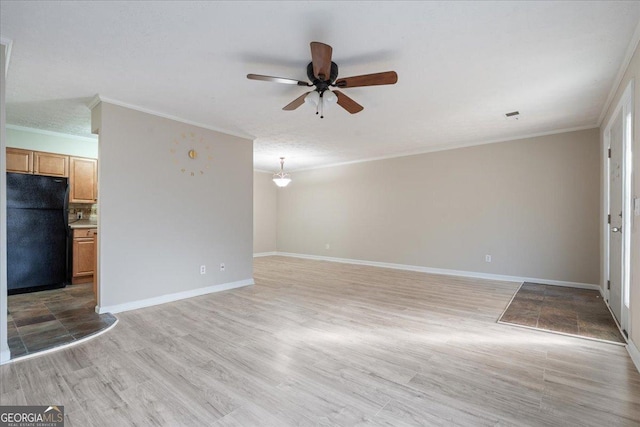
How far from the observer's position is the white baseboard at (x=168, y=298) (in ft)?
11.2

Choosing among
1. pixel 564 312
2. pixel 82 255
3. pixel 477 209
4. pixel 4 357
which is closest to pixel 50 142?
pixel 82 255

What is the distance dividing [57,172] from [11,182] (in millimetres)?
722

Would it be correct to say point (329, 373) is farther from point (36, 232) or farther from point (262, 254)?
point (262, 254)

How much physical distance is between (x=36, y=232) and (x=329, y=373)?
475cm

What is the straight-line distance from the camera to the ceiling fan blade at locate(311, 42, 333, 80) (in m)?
2.08

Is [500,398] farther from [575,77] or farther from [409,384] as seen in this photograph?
[575,77]

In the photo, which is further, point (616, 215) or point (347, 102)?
point (616, 215)

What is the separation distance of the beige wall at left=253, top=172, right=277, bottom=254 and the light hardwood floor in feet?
15.8

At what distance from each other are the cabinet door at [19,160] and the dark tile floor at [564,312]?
6.75 meters

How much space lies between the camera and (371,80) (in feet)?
7.98

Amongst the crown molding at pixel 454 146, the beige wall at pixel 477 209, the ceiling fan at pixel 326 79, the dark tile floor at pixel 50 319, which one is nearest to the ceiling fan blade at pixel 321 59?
the ceiling fan at pixel 326 79

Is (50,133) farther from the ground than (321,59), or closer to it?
farther from the ground

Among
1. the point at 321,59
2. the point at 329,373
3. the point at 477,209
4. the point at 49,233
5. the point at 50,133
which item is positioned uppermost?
the point at 50,133

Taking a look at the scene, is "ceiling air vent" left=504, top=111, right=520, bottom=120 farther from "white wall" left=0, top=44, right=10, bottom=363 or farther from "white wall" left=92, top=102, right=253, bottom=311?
"white wall" left=0, top=44, right=10, bottom=363
